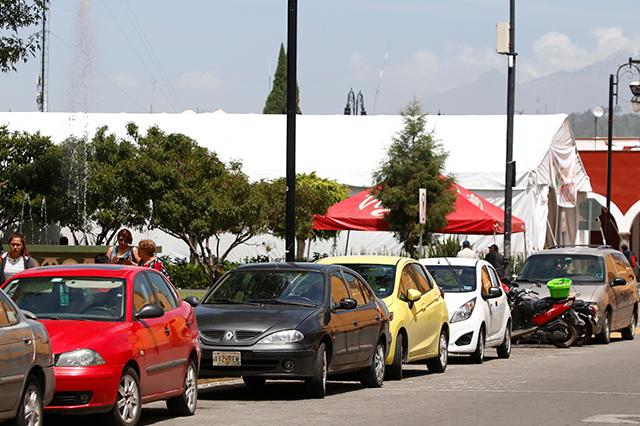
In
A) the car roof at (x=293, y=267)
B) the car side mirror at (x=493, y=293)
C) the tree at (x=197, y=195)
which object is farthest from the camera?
the tree at (x=197, y=195)

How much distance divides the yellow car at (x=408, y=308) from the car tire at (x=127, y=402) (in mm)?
6308

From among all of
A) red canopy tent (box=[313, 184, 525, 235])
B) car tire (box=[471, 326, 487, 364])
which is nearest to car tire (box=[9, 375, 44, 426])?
car tire (box=[471, 326, 487, 364])

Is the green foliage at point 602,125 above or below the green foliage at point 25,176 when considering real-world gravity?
above

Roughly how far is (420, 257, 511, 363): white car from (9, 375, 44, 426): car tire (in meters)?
11.8

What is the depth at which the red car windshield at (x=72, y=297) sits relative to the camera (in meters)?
12.6

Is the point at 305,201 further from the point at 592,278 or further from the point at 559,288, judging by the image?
the point at 559,288

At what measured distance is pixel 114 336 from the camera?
1195 cm

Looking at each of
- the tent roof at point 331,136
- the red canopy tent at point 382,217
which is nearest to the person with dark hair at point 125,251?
the red canopy tent at point 382,217

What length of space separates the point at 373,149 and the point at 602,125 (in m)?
38.2

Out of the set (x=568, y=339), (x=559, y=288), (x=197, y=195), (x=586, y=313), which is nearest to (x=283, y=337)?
(x=559, y=288)

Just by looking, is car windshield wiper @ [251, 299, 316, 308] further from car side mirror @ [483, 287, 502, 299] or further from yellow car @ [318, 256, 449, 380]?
car side mirror @ [483, 287, 502, 299]

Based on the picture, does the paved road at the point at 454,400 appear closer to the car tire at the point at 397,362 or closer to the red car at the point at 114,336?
the car tire at the point at 397,362

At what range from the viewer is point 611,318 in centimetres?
2755

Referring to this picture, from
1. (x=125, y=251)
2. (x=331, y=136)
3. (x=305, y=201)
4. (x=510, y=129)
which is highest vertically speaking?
(x=331, y=136)
